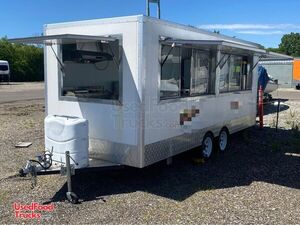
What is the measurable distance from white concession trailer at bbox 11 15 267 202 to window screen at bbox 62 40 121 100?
15mm

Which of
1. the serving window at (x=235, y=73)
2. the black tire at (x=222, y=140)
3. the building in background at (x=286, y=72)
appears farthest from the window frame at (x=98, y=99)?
the building in background at (x=286, y=72)

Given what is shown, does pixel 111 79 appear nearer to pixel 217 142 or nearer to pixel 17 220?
pixel 17 220

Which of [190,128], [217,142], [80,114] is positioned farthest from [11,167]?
[217,142]

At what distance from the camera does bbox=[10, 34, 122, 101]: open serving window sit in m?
5.36

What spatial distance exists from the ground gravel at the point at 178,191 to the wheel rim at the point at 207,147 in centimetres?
17

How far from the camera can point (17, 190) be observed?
5.39m

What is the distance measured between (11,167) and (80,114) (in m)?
1.83

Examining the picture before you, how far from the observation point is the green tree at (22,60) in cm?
3878

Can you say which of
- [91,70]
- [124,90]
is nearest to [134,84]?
[124,90]

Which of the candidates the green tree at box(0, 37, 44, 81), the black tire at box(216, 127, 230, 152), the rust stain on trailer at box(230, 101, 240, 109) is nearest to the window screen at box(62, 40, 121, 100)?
the black tire at box(216, 127, 230, 152)

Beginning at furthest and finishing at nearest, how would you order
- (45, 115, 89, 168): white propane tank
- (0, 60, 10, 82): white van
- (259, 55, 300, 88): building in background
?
(0, 60, 10, 82): white van → (259, 55, 300, 88): building in background → (45, 115, 89, 168): white propane tank

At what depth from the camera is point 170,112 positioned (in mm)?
5844

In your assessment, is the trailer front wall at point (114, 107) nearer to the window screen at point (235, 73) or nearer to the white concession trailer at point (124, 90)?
the white concession trailer at point (124, 90)

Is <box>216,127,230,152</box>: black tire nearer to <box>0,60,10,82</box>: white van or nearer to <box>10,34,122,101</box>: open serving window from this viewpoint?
<box>10,34,122,101</box>: open serving window
